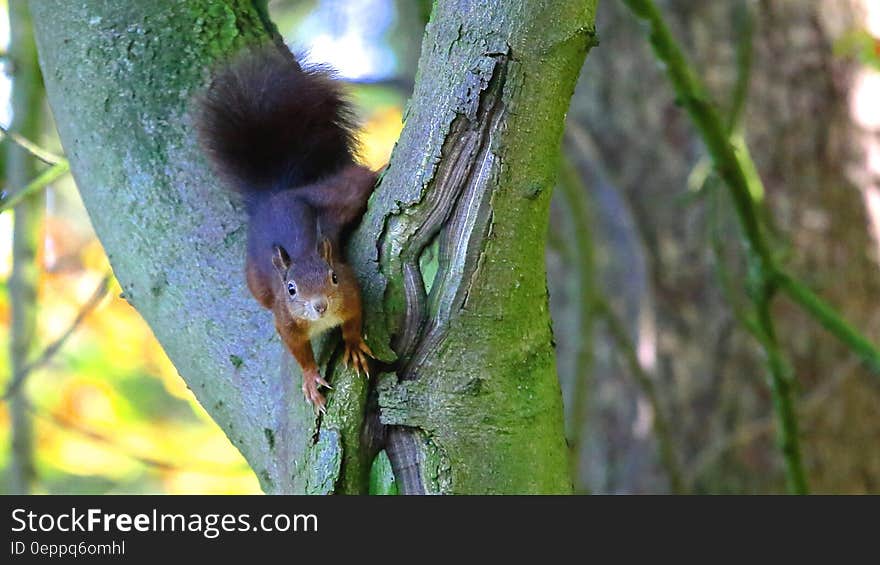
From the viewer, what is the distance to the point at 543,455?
1.21m

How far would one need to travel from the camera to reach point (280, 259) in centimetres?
140

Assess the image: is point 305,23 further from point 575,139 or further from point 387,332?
point 387,332

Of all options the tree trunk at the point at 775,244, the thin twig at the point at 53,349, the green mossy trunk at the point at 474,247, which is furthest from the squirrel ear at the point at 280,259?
the tree trunk at the point at 775,244

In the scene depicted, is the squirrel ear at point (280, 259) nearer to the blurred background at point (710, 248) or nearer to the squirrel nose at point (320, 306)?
the squirrel nose at point (320, 306)

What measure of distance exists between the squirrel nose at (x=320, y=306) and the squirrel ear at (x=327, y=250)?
0.17 feet

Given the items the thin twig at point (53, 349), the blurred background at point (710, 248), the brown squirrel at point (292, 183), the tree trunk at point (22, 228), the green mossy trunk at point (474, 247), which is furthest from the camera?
the blurred background at point (710, 248)

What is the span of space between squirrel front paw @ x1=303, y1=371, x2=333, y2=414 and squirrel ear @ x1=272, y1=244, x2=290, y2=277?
0.80ft

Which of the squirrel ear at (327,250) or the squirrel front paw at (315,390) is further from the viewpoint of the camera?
the squirrel ear at (327,250)

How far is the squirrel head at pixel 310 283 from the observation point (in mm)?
1303

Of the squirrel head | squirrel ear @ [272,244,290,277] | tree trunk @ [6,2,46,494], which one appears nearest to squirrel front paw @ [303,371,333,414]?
the squirrel head

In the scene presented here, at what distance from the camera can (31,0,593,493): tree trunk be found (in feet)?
3.61

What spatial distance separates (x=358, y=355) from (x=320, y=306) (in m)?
0.17
